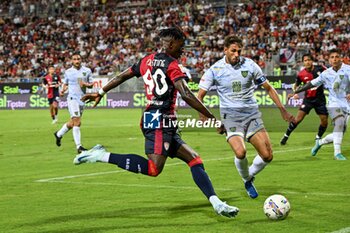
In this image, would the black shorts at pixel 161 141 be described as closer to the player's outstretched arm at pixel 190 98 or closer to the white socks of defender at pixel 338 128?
the player's outstretched arm at pixel 190 98

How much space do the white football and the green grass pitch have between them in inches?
4.0

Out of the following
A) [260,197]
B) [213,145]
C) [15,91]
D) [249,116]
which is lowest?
[15,91]

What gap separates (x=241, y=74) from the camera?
11195 millimetres

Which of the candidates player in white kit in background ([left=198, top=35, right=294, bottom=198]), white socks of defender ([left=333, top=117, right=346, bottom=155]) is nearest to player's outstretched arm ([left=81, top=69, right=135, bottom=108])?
player in white kit in background ([left=198, top=35, right=294, bottom=198])

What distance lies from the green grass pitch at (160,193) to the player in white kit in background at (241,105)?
1.83ft

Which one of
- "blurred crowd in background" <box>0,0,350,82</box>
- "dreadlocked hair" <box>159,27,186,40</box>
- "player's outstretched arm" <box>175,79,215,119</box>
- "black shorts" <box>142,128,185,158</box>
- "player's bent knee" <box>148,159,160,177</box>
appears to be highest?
"dreadlocked hair" <box>159,27,186,40</box>

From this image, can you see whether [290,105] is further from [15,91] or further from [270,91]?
[270,91]

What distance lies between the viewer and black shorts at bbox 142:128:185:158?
920cm

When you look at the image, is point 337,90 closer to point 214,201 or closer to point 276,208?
point 276,208

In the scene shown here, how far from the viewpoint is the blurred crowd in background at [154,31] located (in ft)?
140

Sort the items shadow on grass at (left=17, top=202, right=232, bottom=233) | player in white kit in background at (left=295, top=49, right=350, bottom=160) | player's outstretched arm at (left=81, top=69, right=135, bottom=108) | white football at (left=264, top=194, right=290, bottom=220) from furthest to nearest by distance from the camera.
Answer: player in white kit in background at (left=295, top=49, right=350, bottom=160) < player's outstretched arm at (left=81, top=69, right=135, bottom=108) < white football at (left=264, top=194, right=290, bottom=220) < shadow on grass at (left=17, top=202, right=232, bottom=233)

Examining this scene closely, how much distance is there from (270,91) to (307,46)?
103ft

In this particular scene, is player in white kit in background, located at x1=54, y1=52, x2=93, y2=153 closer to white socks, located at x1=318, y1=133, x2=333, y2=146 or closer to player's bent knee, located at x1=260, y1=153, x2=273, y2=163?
white socks, located at x1=318, y1=133, x2=333, y2=146

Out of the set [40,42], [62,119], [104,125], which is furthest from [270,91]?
[40,42]
